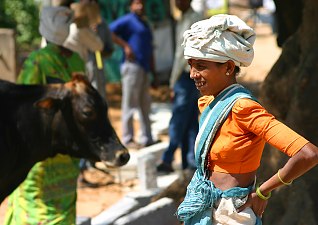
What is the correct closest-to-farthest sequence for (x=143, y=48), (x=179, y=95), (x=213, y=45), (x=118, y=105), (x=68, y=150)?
(x=213, y=45)
(x=68, y=150)
(x=179, y=95)
(x=143, y=48)
(x=118, y=105)

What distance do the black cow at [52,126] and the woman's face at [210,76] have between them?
2050mm

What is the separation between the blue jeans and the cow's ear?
3345 millimetres

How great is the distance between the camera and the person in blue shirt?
1114cm

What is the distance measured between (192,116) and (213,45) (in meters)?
5.53

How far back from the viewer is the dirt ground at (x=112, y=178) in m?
8.72

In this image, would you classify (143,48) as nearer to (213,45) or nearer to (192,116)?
(192,116)

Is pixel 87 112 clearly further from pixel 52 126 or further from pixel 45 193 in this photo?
pixel 45 193

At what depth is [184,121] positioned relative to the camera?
9438 mm

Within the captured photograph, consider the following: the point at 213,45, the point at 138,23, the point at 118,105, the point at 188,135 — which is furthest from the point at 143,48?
the point at 213,45

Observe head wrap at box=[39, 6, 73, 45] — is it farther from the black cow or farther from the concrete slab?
the concrete slab

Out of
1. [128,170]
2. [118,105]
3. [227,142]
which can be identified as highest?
[227,142]

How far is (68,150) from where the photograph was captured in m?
6.16

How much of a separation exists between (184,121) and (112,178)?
3.50 feet

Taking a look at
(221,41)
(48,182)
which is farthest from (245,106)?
(48,182)
